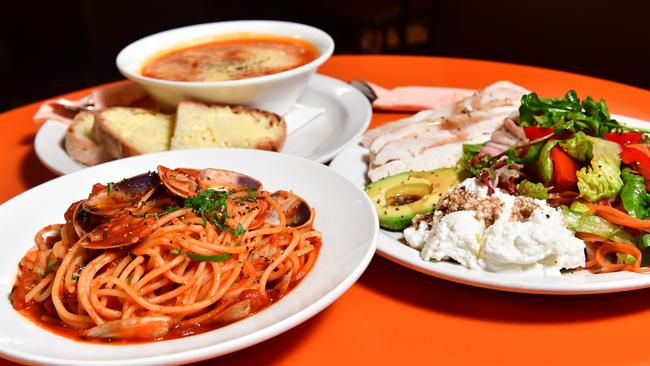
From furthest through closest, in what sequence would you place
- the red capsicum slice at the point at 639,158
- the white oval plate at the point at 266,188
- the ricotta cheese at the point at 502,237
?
the red capsicum slice at the point at 639,158 → the ricotta cheese at the point at 502,237 → the white oval plate at the point at 266,188

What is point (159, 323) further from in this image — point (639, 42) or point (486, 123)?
point (639, 42)

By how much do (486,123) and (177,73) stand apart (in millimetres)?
1462

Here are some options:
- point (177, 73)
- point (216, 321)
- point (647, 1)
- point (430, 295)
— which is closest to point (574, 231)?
point (430, 295)

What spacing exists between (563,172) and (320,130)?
1.25 metres

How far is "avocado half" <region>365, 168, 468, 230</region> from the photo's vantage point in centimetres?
224

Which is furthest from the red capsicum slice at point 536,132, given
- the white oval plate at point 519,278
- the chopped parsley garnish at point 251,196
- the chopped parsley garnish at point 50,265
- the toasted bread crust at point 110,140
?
the chopped parsley garnish at point 50,265

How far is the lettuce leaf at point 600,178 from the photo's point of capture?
84.2 inches

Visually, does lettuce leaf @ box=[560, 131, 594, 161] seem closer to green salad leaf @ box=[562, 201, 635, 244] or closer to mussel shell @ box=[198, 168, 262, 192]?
green salad leaf @ box=[562, 201, 635, 244]

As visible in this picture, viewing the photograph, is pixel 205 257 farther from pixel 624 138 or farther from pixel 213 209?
pixel 624 138

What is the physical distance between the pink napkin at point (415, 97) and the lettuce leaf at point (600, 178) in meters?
1.13

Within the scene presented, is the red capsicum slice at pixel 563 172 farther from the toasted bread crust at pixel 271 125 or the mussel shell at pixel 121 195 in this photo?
the mussel shell at pixel 121 195

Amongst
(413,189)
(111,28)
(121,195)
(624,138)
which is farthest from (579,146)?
(111,28)

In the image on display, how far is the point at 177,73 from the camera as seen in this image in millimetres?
3197

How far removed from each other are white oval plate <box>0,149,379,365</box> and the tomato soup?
0.87 m
